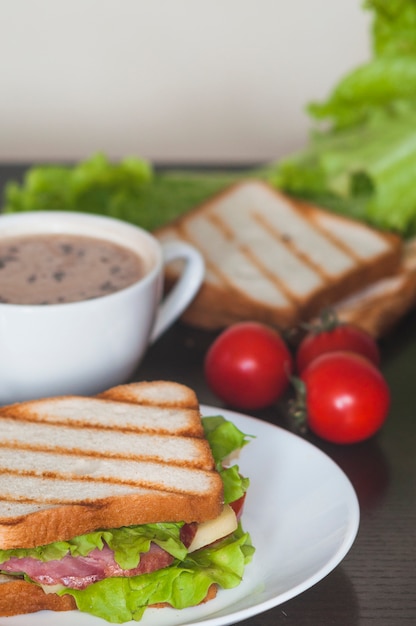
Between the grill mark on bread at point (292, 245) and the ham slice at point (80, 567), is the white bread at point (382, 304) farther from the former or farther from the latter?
the ham slice at point (80, 567)

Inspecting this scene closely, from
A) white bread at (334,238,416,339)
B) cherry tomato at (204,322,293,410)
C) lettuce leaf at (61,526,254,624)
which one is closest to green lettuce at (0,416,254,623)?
lettuce leaf at (61,526,254,624)

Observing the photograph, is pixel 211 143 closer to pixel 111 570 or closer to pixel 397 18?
pixel 397 18

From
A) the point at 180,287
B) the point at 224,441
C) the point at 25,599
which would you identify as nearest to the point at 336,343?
the point at 180,287

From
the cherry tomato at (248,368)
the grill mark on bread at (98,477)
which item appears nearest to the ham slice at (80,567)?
the grill mark on bread at (98,477)

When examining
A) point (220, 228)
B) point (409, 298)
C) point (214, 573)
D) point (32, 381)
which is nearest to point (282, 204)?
point (220, 228)

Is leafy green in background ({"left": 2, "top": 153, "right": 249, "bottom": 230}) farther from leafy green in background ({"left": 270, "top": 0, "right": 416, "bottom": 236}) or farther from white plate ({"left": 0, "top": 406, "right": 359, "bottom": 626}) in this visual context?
white plate ({"left": 0, "top": 406, "right": 359, "bottom": 626})

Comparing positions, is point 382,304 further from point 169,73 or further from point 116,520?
point 169,73

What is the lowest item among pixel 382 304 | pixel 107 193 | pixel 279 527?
→ pixel 107 193
